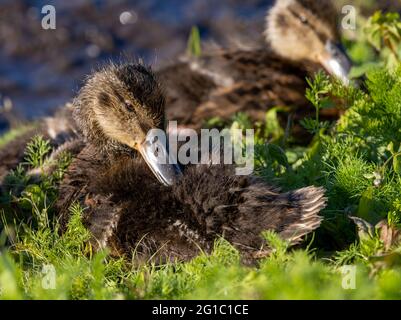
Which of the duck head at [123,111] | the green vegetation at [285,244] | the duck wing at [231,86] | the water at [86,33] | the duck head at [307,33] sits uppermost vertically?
the water at [86,33]

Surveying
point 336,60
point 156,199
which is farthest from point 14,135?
point 156,199

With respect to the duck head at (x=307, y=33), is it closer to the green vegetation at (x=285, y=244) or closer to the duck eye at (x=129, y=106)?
the green vegetation at (x=285, y=244)

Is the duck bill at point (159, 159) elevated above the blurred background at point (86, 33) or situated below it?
below

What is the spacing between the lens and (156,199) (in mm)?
4742

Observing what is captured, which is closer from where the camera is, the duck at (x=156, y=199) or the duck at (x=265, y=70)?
the duck at (x=156, y=199)

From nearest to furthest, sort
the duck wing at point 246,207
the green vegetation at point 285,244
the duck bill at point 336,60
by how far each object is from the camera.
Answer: the green vegetation at point 285,244 → the duck wing at point 246,207 → the duck bill at point 336,60

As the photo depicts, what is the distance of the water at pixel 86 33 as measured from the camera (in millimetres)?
14234

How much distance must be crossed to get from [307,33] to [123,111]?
11.9ft

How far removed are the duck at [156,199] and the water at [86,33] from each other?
27.9ft

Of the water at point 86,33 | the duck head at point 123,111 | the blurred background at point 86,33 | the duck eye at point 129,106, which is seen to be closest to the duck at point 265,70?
the duck head at point 123,111

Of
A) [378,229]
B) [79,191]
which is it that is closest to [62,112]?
[79,191]

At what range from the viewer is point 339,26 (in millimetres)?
8484

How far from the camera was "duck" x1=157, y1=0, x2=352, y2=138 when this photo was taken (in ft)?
25.8
